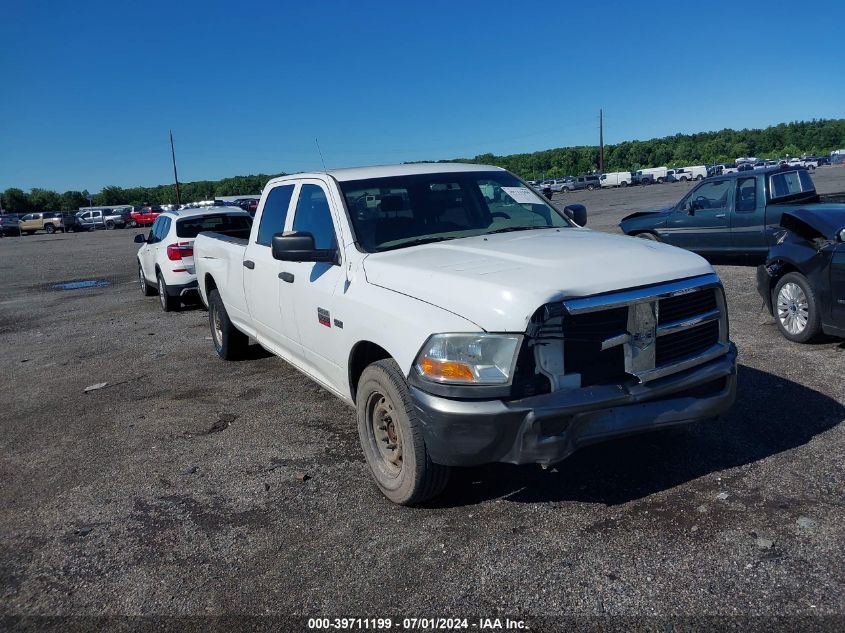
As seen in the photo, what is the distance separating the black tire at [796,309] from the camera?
6.43m

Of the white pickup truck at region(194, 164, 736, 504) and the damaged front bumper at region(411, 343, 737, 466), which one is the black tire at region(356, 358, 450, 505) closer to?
the white pickup truck at region(194, 164, 736, 504)

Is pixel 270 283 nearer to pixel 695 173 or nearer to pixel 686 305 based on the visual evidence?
pixel 686 305

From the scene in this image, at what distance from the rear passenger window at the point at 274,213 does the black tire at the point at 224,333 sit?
1.47 m

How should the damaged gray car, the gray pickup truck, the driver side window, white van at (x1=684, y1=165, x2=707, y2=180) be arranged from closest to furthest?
the damaged gray car < the gray pickup truck < the driver side window < white van at (x1=684, y1=165, x2=707, y2=180)

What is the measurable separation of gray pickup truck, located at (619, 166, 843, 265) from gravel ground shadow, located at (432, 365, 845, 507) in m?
6.23

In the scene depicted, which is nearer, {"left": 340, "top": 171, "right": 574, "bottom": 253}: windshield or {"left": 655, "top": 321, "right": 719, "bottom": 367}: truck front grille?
{"left": 655, "top": 321, "right": 719, "bottom": 367}: truck front grille

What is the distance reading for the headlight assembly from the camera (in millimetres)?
3227

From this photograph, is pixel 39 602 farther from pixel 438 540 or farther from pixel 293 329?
pixel 293 329

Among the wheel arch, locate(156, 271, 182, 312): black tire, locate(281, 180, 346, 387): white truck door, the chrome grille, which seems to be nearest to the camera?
the chrome grille

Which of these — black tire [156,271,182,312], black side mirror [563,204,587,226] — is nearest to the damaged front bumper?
black side mirror [563,204,587,226]

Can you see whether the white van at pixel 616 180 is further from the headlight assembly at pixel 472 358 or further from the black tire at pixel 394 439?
the headlight assembly at pixel 472 358

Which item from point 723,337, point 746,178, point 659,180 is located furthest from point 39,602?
point 659,180

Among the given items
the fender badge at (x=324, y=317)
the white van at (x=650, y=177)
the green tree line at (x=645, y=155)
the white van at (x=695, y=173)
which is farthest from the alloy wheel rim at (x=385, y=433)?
the green tree line at (x=645, y=155)

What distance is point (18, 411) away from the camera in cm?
632
